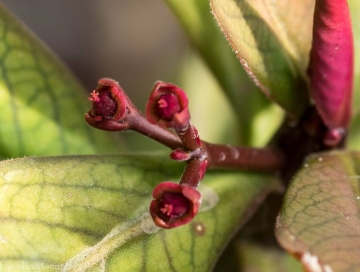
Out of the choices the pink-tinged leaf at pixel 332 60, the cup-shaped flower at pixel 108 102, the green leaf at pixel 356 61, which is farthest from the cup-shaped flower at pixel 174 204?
the green leaf at pixel 356 61

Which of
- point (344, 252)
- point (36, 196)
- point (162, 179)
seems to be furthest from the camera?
point (162, 179)

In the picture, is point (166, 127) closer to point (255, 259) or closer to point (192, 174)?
point (192, 174)

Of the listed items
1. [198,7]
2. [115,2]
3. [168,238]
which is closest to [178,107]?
[168,238]

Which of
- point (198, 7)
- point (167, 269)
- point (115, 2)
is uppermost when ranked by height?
point (198, 7)

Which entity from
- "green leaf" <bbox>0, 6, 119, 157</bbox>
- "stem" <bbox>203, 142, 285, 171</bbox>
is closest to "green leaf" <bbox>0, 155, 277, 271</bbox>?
"stem" <bbox>203, 142, 285, 171</bbox>

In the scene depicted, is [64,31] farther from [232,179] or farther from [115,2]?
[232,179]

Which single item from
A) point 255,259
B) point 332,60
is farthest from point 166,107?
point 255,259
